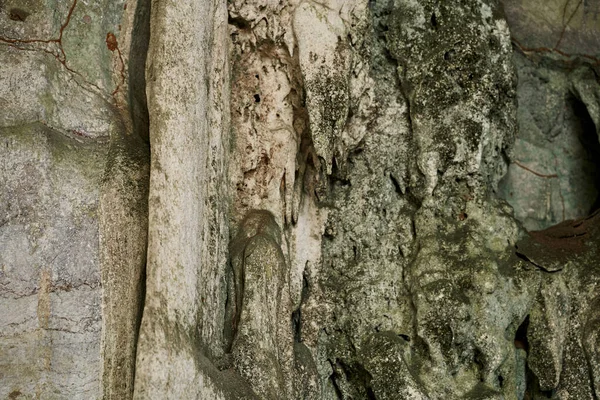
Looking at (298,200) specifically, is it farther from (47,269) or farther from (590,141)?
(590,141)

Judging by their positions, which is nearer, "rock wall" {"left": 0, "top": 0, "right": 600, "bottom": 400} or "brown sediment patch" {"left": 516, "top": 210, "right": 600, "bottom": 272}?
"rock wall" {"left": 0, "top": 0, "right": 600, "bottom": 400}

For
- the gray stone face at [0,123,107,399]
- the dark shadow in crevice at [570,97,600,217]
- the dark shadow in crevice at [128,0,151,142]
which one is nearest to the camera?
the gray stone face at [0,123,107,399]

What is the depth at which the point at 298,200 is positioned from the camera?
5.80 meters

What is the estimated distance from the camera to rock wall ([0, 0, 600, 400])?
5.02m

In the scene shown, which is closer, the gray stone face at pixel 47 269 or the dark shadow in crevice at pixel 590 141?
the gray stone face at pixel 47 269

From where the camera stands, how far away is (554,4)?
675cm

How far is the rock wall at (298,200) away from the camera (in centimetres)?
502

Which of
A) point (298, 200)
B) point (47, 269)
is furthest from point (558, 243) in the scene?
point (47, 269)

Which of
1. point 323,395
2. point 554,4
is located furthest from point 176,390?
point 554,4

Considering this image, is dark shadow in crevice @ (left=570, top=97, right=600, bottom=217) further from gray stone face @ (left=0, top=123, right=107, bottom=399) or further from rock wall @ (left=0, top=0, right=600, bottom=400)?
gray stone face @ (left=0, top=123, right=107, bottom=399)

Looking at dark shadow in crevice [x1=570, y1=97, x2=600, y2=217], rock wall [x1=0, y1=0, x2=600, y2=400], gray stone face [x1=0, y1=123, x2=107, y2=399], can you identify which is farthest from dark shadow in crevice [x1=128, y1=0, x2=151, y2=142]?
dark shadow in crevice [x1=570, y1=97, x2=600, y2=217]

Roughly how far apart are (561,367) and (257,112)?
1.66m

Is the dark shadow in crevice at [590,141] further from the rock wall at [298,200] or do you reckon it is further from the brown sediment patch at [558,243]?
the brown sediment patch at [558,243]

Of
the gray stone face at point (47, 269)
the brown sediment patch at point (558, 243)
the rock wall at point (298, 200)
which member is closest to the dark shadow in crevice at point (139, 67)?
the rock wall at point (298, 200)
